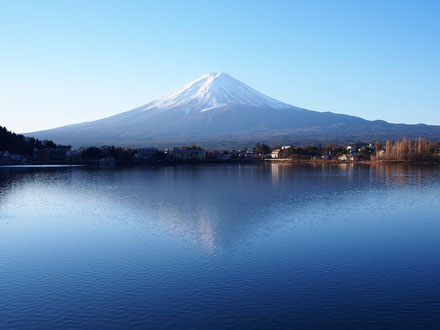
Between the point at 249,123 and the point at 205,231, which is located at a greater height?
the point at 249,123

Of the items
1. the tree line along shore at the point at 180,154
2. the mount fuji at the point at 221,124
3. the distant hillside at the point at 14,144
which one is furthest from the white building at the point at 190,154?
the mount fuji at the point at 221,124

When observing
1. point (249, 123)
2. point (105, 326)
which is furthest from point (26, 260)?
point (249, 123)

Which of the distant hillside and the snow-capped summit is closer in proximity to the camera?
the distant hillside

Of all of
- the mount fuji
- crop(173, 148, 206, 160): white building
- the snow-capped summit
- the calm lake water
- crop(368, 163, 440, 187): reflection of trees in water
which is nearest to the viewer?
the calm lake water

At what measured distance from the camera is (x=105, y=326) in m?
4.34

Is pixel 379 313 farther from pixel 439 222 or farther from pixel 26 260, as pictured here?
pixel 439 222

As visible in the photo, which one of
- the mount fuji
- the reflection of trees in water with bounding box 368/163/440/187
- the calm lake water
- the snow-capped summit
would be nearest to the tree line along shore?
the reflection of trees in water with bounding box 368/163/440/187

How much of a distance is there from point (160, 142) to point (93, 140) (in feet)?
49.2

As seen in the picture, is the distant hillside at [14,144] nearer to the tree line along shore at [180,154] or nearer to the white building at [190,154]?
the tree line along shore at [180,154]

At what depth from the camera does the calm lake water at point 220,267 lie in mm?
4621

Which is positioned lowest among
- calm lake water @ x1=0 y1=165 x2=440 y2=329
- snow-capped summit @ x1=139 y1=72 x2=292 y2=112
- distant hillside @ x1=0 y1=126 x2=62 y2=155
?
calm lake water @ x1=0 y1=165 x2=440 y2=329

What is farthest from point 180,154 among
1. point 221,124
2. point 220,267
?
point 221,124

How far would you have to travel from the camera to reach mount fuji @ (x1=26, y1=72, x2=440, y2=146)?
92.9 meters

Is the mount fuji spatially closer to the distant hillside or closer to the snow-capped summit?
the snow-capped summit
